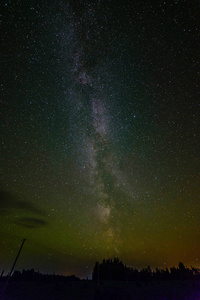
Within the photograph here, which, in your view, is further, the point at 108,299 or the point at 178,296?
the point at 178,296

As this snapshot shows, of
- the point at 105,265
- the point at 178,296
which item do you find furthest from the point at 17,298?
the point at 105,265

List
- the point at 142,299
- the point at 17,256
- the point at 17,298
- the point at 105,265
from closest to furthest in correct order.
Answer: the point at 17,256
the point at 142,299
the point at 17,298
the point at 105,265

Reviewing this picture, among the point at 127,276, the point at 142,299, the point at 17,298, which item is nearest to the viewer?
the point at 142,299

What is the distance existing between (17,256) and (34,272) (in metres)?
66.4

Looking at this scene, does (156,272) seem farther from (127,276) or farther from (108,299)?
(108,299)

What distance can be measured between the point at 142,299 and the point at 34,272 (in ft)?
216

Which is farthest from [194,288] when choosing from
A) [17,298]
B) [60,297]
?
[17,298]

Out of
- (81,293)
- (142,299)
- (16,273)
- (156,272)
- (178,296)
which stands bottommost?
(16,273)

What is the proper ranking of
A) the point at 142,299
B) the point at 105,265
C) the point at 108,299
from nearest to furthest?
1. the point at 108,299
2. the point at 142,299
3. the point at 105,265

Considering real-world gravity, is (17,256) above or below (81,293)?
above

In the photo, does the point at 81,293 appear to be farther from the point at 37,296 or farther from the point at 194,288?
the point at 194,288

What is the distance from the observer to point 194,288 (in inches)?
1521

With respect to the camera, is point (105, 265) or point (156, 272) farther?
point (105, 265)

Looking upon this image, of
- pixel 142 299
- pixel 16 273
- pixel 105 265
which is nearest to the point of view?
pixel 142 299
